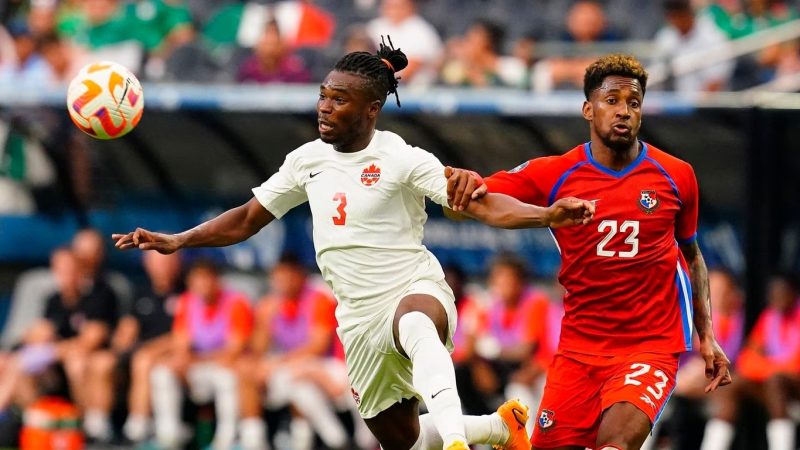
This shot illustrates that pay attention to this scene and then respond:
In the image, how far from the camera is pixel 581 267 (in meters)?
7.59

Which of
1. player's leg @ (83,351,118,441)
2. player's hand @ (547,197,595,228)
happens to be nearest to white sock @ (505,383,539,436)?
player's leg @ (83,351,118,441)

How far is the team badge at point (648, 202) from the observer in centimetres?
748

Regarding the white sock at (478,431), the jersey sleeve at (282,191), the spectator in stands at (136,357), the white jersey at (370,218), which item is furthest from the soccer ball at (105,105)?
the spectator in stands at (136,357)

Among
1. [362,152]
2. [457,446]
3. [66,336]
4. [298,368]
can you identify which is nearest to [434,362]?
[457,446]

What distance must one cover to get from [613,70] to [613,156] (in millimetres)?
409

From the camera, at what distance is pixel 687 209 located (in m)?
7.63

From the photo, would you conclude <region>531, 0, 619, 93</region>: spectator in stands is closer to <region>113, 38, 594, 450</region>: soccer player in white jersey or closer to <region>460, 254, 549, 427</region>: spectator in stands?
<region>460, 254, 549, 427</region>: spectator in stands

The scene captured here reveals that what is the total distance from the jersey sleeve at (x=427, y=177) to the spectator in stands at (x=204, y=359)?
6591 mm

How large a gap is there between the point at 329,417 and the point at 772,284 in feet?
12.8

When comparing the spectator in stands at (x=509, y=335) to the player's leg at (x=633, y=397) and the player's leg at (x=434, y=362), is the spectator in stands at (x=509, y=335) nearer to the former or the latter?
the player's leg at (x=434, y=362)

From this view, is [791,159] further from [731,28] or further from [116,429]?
[116,429]

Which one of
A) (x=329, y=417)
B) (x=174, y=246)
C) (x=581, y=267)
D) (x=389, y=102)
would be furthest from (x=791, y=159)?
(x=174, y=246)

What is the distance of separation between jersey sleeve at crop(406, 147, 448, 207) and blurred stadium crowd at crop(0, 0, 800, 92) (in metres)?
5.74

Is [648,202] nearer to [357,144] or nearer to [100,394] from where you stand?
[357,144]
